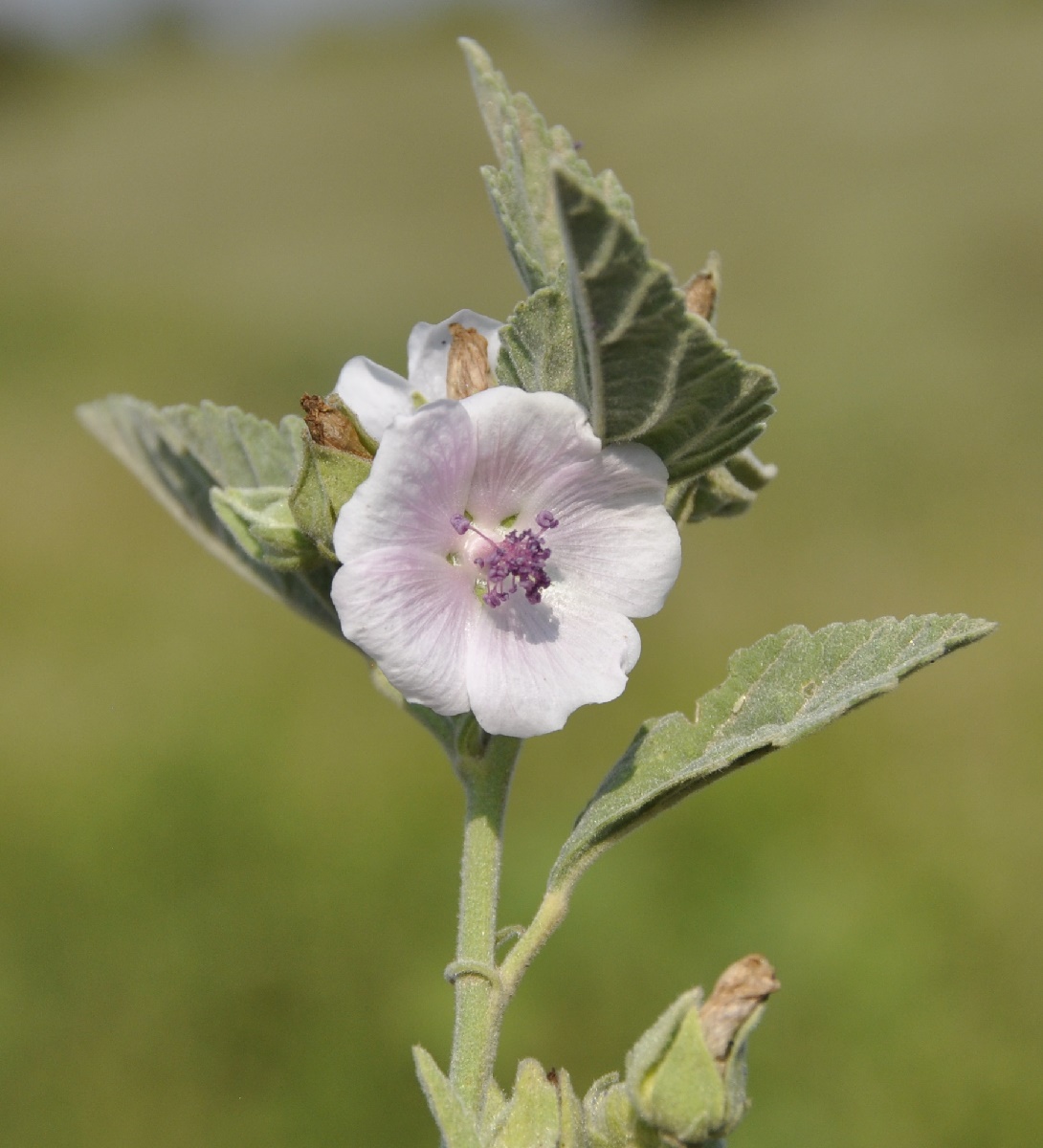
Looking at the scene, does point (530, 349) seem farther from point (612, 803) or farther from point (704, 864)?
point (704, 864)

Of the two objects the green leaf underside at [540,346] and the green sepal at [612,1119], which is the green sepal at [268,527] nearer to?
the green leaf underside at [540,346]

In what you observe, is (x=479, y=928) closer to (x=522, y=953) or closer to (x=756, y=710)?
(x=522, y=953)

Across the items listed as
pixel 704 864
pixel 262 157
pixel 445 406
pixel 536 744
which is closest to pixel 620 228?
pixel 445 406

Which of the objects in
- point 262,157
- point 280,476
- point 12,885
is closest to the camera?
point 280,476

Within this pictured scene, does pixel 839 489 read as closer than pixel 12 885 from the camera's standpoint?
No

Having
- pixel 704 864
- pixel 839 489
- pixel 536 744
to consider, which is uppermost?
pixel 839 489

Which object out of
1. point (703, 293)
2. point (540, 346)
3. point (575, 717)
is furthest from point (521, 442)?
point (575, 717)

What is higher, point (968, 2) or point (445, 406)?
point (968, 2)

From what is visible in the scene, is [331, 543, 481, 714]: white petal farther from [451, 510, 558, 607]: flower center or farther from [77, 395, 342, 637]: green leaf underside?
[77, 395, 342, 637]: green leaf underside
